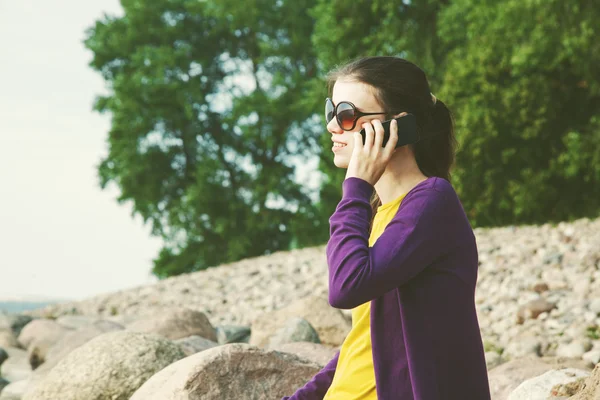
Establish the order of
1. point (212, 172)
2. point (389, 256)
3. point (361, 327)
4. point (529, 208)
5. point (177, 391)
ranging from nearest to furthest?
point (389, 256) → point (361, 327) → point (177, 391) → point (529, 208) → point (212, 172)

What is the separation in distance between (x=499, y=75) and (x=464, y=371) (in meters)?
16.5

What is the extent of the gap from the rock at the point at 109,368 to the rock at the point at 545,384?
2387 millimetres

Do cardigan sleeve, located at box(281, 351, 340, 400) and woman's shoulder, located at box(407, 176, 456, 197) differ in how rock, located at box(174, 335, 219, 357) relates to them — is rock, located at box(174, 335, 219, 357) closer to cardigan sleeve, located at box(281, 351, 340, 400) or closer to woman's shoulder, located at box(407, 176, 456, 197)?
cardigan sleeve, located at box(281, 351, 340, 400)

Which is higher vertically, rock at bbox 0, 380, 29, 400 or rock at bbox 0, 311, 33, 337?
rock at bbox 0, 311, 33, 337

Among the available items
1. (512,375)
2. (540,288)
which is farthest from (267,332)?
(540,288)

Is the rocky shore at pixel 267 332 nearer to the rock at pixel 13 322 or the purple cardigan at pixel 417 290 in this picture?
the rock at pixel 13 322

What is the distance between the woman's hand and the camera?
7.33 feet

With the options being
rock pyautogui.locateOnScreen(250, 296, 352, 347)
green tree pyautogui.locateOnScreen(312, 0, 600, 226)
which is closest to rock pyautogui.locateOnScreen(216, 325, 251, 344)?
rock pyautogui.locateOnScreen(250, 296, 352, 347)

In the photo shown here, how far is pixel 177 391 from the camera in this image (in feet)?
11.4

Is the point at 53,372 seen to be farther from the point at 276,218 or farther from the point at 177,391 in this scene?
the point at 276,218

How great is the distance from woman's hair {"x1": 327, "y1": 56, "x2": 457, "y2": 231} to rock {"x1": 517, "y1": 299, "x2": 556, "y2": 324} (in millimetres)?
6980

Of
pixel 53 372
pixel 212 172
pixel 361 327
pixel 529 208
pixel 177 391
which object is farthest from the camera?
pixel 212 172

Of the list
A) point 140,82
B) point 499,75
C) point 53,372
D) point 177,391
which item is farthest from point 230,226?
point 177,391

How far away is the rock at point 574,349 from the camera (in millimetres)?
7473
